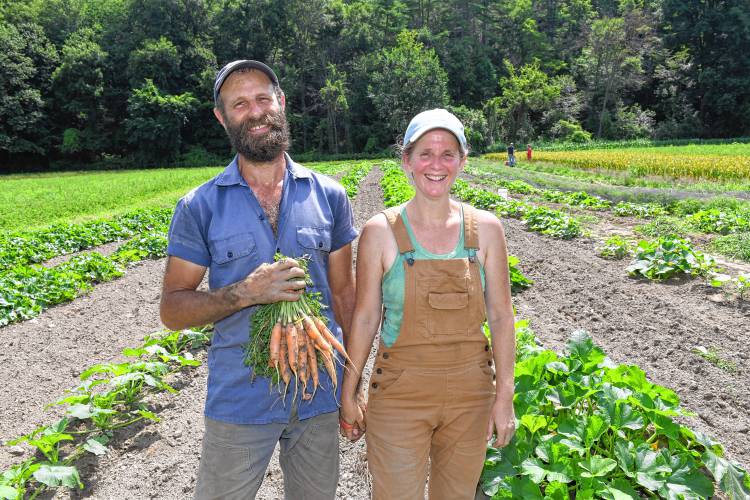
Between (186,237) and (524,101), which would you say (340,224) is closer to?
(186,237)

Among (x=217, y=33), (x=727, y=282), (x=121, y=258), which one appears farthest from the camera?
(x=217, y=33)

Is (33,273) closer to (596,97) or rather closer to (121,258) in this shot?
(121,258)

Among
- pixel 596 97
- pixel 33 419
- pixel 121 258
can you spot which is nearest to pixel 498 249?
pixel 33 419

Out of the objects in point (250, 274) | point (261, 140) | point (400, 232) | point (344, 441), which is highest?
point (261, 140)

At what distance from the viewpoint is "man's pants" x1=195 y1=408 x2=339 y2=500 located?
2.01 m

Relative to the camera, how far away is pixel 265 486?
11.3 feet

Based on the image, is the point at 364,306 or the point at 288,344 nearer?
the point at 288,344

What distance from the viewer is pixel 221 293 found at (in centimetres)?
200

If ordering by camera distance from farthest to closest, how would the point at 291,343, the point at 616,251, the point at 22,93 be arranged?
the point at 22,93 < the point at 616,251 < the point at 291,343

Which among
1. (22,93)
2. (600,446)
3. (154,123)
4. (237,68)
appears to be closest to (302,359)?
(237,68)

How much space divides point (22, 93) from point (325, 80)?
30041 millimetres

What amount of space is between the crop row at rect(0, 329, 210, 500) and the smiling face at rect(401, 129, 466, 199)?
9.42ft

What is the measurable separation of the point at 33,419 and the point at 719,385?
6.24 meters

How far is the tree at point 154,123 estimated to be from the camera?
163 ft
